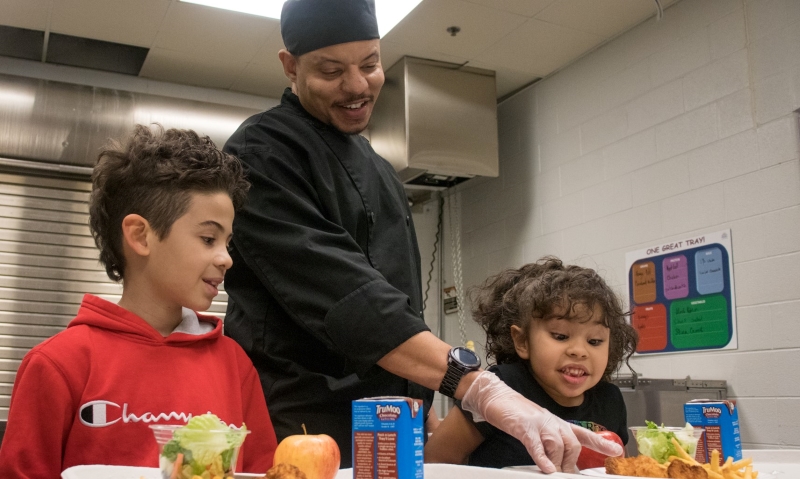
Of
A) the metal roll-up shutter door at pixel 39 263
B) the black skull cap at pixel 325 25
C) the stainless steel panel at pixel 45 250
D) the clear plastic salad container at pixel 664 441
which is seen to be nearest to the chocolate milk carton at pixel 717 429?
the clear plastic salad container at pixel 664 441

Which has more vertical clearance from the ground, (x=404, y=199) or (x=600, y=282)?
(x=404, y=199)

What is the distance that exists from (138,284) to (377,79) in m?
0.69

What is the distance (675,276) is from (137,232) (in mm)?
2880

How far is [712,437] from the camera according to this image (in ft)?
4.62

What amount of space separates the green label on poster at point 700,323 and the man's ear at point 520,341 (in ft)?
6.05

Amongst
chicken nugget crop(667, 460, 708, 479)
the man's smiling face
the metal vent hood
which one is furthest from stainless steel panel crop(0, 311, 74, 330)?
chicken nugget crop(667, 460, 708, 479)

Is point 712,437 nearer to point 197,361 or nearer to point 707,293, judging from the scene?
point 197,361

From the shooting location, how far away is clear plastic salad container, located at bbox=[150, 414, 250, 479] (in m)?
0.83

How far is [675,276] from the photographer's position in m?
3.60

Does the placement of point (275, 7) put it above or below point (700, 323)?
above

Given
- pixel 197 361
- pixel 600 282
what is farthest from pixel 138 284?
pixel 600 282

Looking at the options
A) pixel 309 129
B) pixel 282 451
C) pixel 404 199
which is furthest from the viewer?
pixel 404 199

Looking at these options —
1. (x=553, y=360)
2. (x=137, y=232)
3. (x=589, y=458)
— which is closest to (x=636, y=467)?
(x=589, y=458)

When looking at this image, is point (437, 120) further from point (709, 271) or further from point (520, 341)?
point (520, 341)
